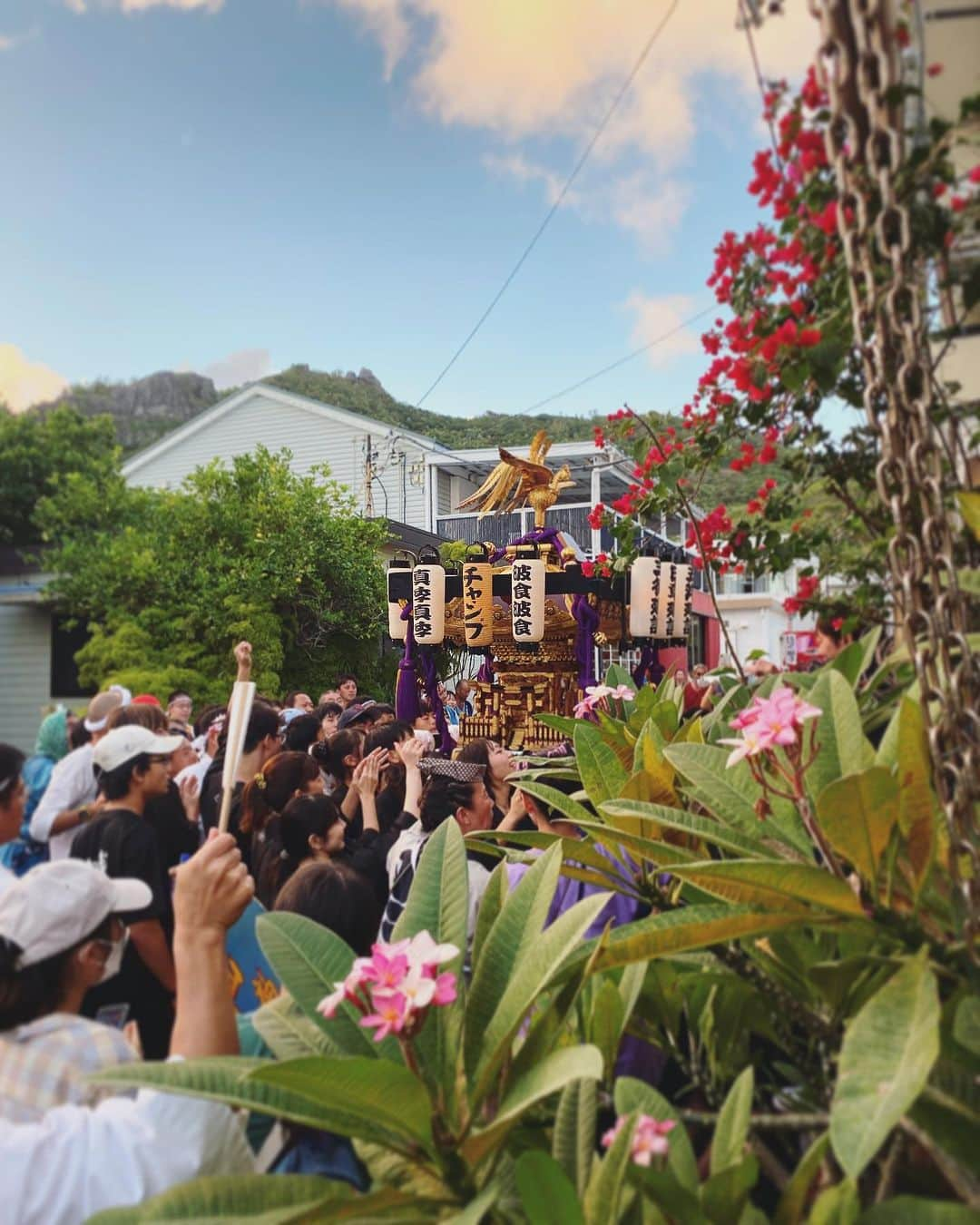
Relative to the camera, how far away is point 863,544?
2.34 metres

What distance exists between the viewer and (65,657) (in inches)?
551

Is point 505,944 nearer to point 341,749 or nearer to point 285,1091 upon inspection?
point 285,1091

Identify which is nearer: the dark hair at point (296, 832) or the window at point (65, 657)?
the dark hair at point (296, 832)

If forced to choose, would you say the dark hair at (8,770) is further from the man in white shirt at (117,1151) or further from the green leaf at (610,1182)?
the green leaf at (610,1182)

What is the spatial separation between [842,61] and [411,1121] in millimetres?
1274

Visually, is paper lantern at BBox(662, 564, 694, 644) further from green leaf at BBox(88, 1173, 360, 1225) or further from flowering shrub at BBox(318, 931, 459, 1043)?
green leaf at BBox(88, 1173, 360, 1225)

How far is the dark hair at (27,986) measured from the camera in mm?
1438

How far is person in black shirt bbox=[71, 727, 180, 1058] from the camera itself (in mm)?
2312

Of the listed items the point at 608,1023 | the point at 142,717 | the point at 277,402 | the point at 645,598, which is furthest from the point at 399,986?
the point at 277,402

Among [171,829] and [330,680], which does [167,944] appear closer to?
[171,829]

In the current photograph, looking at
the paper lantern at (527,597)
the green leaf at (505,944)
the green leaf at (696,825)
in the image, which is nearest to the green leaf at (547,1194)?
the green leaf at (505,944)

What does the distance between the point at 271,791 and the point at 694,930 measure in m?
2.53

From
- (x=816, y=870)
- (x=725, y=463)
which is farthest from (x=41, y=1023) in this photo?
(x=725, y=463)

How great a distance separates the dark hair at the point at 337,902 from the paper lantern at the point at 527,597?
5.52 m
